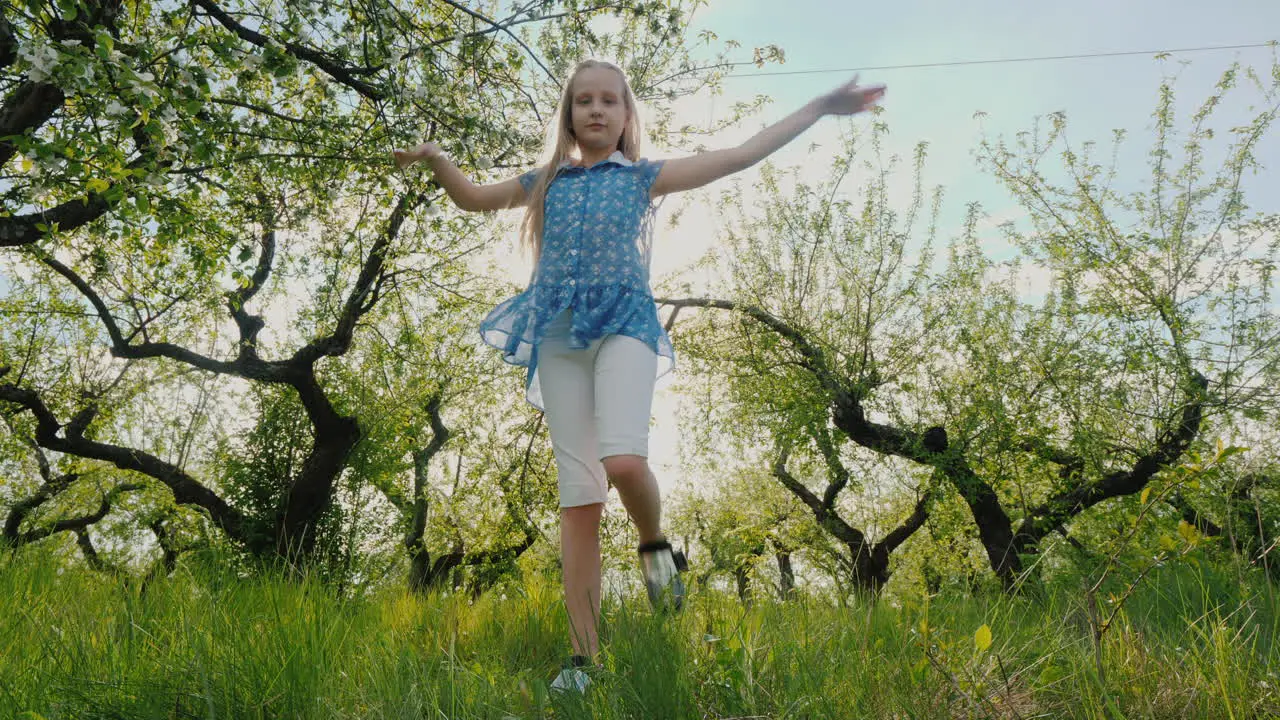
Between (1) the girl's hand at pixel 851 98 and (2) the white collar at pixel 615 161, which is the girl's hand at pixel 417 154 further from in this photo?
(1) the girl's hand at pixel 851 98

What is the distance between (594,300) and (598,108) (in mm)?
758

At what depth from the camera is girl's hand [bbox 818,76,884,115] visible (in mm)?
2641

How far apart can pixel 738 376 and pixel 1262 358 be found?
5.69 meters

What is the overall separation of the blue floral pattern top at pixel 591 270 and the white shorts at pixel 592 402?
47mm

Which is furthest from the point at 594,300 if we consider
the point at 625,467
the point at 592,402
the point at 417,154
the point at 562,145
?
the point at 417,154

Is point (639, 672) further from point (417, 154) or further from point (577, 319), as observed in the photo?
point (417, 154)

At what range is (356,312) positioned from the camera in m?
10.0

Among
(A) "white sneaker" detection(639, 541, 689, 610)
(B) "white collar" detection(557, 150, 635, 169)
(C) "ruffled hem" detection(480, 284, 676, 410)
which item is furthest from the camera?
(B) "white collar" detection(557, 150, 635, 169)

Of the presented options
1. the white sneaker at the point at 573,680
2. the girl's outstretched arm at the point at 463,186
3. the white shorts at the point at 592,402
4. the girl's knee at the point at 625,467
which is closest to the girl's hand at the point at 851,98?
the white shorts at the point at 592,402

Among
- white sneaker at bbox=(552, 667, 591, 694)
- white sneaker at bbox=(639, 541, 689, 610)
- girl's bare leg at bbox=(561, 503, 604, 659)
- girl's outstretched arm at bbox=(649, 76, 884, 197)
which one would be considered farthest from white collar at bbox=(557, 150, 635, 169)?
white sneaker at bbox=(552, 667, 591, 694)

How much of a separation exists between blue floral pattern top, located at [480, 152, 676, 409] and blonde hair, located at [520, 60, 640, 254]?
0.07m

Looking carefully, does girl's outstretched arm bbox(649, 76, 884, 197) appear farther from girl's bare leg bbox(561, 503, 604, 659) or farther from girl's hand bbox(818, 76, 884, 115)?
girl's bare leg bbox(561, 503, 604, 659)

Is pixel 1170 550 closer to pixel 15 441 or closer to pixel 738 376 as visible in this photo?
pixel 738 376

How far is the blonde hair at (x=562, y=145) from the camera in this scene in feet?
9.39
